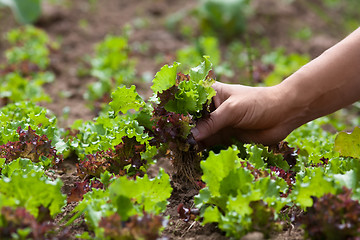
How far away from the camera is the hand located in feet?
8.90

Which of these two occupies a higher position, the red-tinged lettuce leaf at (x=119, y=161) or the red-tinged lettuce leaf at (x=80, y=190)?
the red-tinged lettuce leaf at (x=119, y=161)

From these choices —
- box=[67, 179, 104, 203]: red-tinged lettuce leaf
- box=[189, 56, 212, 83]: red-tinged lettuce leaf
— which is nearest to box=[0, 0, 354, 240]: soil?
box=[67, 179, 104, 203]: red-tinged lettuce leaf

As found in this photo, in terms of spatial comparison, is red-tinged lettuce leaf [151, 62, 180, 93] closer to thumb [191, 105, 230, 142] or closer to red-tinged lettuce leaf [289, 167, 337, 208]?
thumb [191, 105, 230, 142]

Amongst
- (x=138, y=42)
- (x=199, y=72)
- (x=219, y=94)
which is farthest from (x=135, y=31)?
(x=199, y=72)

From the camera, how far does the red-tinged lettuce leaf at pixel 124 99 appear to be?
2.70 meters

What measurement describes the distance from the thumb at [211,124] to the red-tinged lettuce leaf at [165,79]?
0.95ft

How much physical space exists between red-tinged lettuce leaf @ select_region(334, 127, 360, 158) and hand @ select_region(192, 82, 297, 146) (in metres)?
0.29

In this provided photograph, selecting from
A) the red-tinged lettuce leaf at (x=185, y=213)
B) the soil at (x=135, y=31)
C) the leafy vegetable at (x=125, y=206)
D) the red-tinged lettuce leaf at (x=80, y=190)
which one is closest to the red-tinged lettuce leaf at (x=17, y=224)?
the leafy vegetable at (x=125, y=206)

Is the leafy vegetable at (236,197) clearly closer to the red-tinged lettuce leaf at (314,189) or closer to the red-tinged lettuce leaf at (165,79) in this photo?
the red-tinged lettuce leaf at (314,189)

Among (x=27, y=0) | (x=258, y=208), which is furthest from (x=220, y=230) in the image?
(x=27, y=0)

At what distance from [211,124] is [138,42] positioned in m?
4.96

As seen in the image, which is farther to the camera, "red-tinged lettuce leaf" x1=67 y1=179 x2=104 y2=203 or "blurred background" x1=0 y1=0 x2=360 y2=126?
"blurred background" x1=0 y1=0 x2=360 y2=126

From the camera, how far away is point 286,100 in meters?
2.83

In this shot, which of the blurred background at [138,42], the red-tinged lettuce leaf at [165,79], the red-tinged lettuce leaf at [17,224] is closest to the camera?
the red-tinged lettuce leaf at [17,224]
